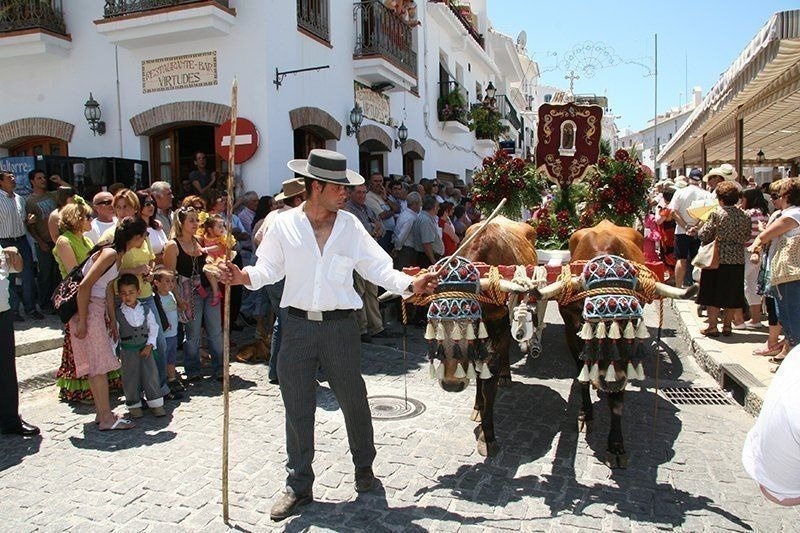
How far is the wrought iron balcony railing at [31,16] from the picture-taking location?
1073 centimetres

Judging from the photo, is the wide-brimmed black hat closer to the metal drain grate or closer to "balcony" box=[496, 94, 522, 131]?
the metal drain grate

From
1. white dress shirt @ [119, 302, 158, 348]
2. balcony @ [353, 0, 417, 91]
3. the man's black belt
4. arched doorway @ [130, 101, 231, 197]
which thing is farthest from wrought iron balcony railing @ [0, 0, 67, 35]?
the man's black belt

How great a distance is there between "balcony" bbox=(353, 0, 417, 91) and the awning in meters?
6.11

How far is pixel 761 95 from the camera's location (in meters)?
9.30

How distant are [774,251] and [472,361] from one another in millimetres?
3973

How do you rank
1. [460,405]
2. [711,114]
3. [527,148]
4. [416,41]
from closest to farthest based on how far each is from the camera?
Answer: [460,405], [711,114], [416,41], [527,148]

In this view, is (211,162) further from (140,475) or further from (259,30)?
(140,475)

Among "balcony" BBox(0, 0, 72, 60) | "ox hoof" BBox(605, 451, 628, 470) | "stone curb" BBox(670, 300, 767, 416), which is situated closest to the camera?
"ox hoof" BBox(605, 451, 628, 470)

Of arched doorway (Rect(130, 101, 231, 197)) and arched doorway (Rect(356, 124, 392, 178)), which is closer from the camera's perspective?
arched doorway (Rect(130, 101, 231, 197))

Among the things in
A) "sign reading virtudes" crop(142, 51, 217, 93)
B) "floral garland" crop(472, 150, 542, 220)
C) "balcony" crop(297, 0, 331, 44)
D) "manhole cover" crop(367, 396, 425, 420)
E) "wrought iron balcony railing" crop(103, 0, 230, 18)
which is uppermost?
"balcony" crop(297, 0, 331, 44)

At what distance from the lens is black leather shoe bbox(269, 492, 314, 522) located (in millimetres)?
3641

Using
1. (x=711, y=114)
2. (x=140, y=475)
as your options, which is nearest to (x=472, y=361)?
(x=140, y=475)

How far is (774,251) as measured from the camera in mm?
6203

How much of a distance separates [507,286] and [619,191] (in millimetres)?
3343
